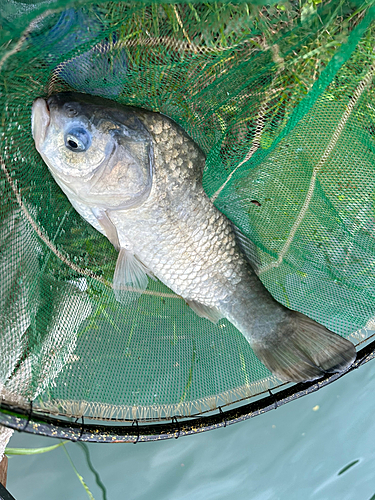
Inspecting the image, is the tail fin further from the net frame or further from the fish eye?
the fish eye

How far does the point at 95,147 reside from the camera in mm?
1225

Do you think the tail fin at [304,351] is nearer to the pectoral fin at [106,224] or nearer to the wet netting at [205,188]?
the wet netting at [205,188]

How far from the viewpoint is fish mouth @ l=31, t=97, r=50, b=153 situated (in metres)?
1.14

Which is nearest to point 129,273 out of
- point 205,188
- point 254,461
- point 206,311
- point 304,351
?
point 206,311

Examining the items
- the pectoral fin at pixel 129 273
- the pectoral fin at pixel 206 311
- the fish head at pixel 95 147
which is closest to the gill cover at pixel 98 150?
the fish head at pixel 95 147

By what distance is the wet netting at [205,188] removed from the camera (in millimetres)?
937

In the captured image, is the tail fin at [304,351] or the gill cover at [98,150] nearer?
the gill cover at [98,150]

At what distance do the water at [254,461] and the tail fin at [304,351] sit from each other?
125 cm

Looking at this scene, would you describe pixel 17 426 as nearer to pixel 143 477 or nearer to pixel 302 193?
pixel 302 193

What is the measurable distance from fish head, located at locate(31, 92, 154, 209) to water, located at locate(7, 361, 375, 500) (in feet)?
6.10

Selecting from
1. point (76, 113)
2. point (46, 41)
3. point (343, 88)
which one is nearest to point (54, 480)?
point (76, 113)

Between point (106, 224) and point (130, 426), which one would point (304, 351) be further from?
point (106, 224)

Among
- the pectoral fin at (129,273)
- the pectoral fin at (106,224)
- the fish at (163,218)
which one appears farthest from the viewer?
the pectoral fin at (129,273)

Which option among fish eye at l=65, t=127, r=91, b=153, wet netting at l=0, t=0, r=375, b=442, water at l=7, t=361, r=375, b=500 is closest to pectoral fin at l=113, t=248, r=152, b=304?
wet netting at l=0, t=0, r=375, b=442
